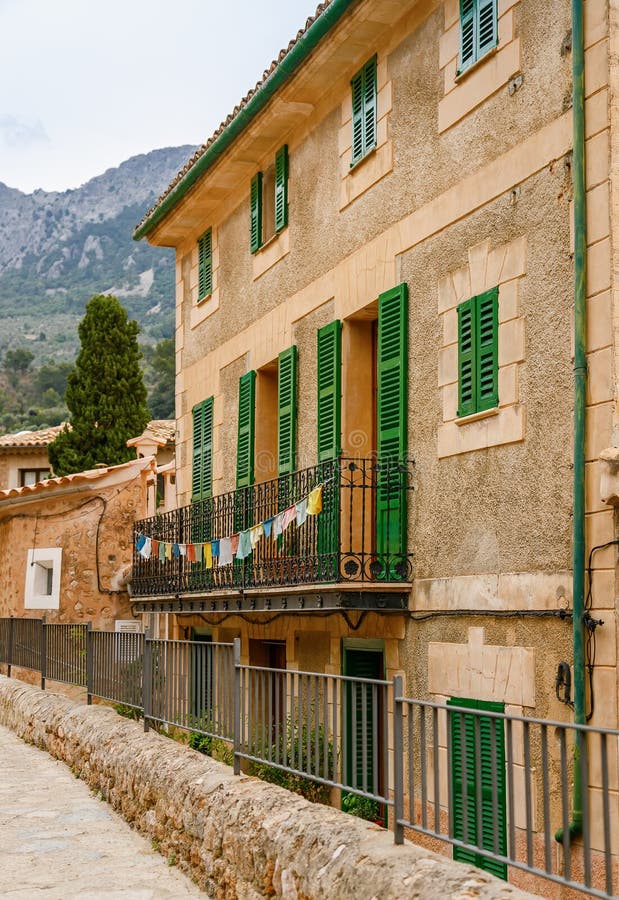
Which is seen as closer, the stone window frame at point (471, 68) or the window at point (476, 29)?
the stone window frame at point (471, 68)

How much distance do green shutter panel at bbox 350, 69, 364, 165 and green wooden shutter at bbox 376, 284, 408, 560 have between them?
1.78 m

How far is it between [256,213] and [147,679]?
6796 mm

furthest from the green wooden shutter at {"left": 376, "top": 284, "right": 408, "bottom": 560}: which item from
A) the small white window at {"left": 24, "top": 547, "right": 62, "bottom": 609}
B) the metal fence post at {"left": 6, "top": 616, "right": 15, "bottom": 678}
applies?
the small white window at {"left": 24, "top": 547, "right": 62, "bottom": 609}

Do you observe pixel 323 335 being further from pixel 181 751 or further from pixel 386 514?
pixel 181 751

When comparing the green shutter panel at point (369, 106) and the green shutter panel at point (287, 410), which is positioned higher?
the green shutter panel at point (369, 106)

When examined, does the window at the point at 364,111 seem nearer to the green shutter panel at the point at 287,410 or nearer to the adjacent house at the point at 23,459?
the green shutter panel at the point at 287,410

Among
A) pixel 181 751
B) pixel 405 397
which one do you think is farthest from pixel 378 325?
pixel 181 751

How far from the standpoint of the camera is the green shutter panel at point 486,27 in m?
10.1

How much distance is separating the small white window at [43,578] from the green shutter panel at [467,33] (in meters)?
16.9

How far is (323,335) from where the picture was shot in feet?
43.0

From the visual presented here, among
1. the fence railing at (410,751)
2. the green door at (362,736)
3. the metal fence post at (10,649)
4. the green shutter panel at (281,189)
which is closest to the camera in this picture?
the fence railing at (410,751)

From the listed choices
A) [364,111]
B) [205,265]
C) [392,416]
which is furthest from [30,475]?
[392,416]

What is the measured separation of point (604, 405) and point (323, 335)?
16.7 ft

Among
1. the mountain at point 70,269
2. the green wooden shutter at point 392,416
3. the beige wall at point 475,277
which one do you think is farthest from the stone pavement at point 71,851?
the mountain at point 70,269
